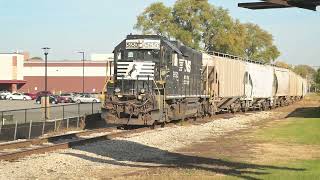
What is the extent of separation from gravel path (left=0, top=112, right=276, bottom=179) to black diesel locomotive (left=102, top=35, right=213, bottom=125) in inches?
67.0

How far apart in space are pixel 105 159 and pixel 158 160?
150 centimetres

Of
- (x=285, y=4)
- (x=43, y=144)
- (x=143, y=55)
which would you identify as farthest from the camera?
(x=143, y=55)

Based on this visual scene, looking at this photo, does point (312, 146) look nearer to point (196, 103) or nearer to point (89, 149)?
point (89, 149)

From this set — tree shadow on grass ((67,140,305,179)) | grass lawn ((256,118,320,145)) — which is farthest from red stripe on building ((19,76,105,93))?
tree shadow on grass ((67,140,305,179))

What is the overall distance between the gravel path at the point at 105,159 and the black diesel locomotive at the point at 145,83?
5.59ft

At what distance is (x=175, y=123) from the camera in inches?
1083

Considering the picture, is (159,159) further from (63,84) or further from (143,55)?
(63,84)

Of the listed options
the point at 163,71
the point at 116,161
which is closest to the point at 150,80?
the point at 163,71

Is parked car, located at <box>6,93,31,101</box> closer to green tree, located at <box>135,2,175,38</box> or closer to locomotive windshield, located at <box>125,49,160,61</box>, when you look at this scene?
green tree, located at <box>135,2,175,38</box>

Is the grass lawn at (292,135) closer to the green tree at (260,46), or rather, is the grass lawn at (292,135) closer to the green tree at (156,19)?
the green tree at (156,19)

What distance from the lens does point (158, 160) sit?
14.4 metres

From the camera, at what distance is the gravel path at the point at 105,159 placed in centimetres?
1223

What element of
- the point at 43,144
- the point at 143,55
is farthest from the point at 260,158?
the point at 143,55

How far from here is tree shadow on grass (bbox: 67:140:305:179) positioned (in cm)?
1246
